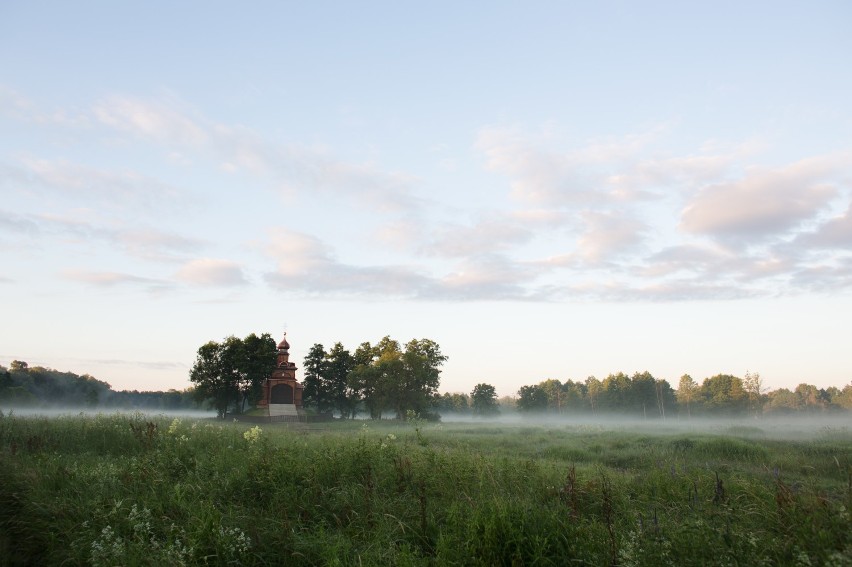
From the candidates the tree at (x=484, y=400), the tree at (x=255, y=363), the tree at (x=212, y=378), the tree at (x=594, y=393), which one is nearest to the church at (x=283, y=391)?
the tree at (x=255, y=363)

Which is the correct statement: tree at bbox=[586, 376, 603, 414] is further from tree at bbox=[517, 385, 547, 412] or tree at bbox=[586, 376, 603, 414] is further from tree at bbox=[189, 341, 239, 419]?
tree at bbox=[189, 341, 239, 419]

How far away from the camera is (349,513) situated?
7395 mm

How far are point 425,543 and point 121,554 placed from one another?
12.3 ft

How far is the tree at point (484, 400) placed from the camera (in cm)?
11869

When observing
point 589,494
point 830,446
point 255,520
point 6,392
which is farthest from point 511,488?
point 6,392

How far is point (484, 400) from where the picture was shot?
119375mm

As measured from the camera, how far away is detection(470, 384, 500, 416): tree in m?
119

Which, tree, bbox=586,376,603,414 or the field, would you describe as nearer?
the field

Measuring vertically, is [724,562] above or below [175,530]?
above

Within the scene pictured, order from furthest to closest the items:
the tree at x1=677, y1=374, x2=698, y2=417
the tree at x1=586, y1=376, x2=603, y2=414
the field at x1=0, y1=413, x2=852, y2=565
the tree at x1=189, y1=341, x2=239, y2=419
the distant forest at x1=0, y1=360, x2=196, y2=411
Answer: the tree at x1=586, y1=376, x2=603, y2=414 → the tree at x1=677, y1=374, x2=698, y2=417 → the distant forest at x1=0, y1=360, x2=196, y2=411 → the tree at x1=189, y1=341, x2=239, y2=419 → the field at x1=0, y1=413, x2=852, y2=565

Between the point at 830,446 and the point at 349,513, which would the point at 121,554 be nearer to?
the point at 349,513

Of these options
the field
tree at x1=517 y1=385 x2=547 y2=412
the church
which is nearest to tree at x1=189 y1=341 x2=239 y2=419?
the church

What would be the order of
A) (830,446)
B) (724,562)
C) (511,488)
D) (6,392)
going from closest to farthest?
(724,562) → (511,488) → (830,446) → (6,392)

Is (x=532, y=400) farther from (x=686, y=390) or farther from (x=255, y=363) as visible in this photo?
(x=255, y=363)
